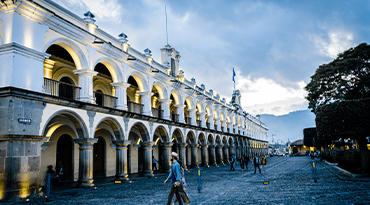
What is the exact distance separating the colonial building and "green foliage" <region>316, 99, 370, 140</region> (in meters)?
11.5

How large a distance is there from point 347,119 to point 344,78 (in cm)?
1727

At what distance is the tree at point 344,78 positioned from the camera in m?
28.9

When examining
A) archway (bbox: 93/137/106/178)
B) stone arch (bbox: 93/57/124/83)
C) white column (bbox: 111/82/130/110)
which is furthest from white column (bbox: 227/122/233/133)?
stone arch (bbox: 93/57/124/83)

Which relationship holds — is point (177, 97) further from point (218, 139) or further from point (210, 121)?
point (218, 139)

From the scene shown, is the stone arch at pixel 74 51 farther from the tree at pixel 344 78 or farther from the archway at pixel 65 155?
the tree at pixel 344 78

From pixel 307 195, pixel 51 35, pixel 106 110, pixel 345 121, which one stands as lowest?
pixel 307 195

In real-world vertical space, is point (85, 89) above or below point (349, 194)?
above

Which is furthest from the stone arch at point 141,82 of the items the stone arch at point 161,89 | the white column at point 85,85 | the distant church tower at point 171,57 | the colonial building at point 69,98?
the distant church tower at point 171,57

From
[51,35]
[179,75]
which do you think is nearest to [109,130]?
[51,35]

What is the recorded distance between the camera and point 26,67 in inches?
461

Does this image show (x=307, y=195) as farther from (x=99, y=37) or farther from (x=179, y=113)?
(x=179, y=113)

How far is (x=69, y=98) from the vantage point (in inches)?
662

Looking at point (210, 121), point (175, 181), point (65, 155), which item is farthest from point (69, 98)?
point (210, 121)

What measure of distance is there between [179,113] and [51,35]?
48.7 feet
